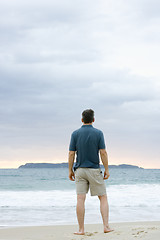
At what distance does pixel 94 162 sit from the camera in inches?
174

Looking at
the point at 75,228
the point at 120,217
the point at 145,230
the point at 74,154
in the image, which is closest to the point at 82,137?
the point at 74,154

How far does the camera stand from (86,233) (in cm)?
452

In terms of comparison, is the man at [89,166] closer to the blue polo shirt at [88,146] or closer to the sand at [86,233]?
the blue polo shirt at [88,146]

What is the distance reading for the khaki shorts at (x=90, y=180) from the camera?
4367 mm

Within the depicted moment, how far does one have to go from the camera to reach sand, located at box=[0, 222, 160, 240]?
399 cm

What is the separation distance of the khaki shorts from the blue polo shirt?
7 cm

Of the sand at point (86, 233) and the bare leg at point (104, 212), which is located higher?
the bare leg at point (104, 212)

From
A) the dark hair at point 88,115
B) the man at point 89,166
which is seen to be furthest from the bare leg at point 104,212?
the dark hair at point 88,115

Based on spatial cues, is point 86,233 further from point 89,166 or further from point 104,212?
point 89,166

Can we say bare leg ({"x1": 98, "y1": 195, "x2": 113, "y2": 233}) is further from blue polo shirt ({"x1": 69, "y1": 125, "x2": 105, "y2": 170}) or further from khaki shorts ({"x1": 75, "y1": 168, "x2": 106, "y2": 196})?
blue polo shirt ({"x1": 69, "y1": 125, "x2": 105, "y2": 170})

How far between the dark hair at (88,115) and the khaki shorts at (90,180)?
66cm

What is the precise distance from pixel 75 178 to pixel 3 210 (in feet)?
15.8

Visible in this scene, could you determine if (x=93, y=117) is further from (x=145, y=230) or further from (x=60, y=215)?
(x=60, y=215)

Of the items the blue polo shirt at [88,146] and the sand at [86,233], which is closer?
the sand at [86,233]
